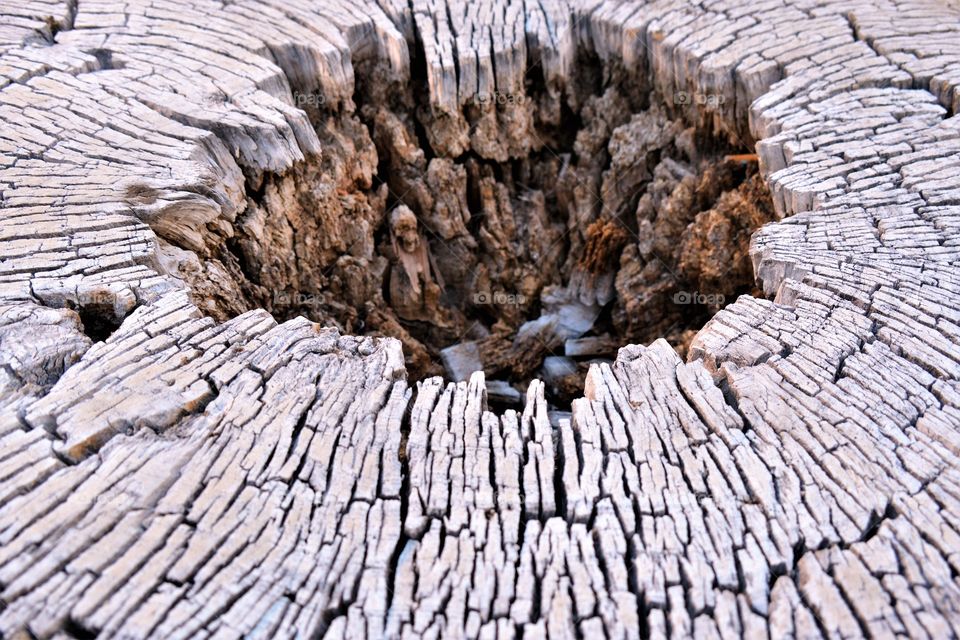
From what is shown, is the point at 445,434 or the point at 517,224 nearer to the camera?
the point at 445,434

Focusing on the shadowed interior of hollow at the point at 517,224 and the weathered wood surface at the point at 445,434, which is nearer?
the weathered wood surface at the point at 445,434

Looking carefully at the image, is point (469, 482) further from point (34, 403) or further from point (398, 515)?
point (34, 403)

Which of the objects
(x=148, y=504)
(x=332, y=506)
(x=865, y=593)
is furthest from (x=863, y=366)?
(x=148, y=504)

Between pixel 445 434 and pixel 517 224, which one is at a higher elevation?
pixel 517 224

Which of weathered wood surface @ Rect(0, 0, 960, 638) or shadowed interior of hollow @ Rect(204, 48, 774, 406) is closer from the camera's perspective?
weathered wood surface @ Rect(0, 0, 960, 638)
